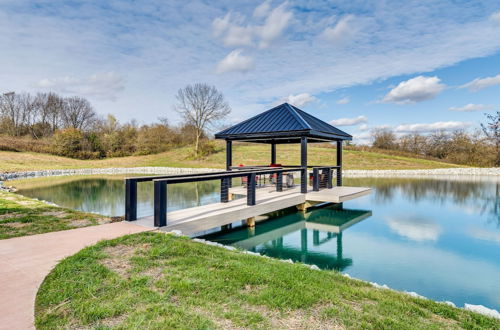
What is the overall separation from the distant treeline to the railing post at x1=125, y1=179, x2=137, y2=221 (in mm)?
25316

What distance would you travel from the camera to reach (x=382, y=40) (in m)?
13.4

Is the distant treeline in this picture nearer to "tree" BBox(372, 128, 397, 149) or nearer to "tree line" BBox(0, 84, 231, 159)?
"tree line" BBox(0, 84, 231, 159)

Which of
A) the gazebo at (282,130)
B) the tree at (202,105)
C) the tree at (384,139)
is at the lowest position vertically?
the gazebo at (282,130)

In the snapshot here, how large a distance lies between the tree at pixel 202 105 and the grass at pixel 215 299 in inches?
1024

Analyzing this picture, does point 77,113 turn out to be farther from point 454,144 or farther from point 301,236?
point 454,144

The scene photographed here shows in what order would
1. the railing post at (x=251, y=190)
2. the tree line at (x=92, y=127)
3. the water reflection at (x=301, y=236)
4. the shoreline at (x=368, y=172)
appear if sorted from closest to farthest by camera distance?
the water reflection at (x=301, y=236), the railing post at (x=251, y=190), the shoreline at (x=368, y=172), the tree line at (x=92, y=127)

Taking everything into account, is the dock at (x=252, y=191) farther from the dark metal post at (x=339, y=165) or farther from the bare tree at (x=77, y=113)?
the bare tree at (x=77, y=113)

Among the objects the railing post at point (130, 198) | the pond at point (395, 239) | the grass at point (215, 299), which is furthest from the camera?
the railing post at point (130, 198)

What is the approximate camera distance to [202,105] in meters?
28.6

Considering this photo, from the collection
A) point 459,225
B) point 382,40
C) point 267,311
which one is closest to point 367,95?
point 382,40

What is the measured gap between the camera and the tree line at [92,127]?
94.2 ft

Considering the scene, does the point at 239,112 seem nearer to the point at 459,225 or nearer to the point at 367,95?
the point at 367,95

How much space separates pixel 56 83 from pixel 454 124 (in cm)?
5082

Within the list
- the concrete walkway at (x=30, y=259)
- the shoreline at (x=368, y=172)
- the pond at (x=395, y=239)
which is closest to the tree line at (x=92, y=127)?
the shoreline at (x=368, y=172)
